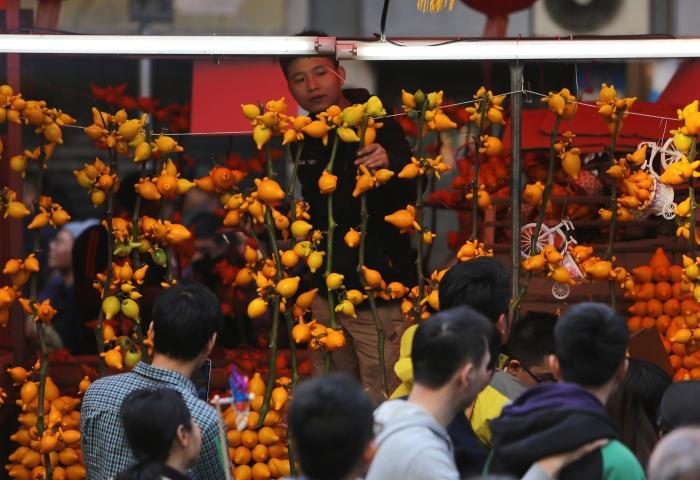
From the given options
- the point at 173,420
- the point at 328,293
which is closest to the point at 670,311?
the point at 328,293

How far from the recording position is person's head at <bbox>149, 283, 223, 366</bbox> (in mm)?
3570

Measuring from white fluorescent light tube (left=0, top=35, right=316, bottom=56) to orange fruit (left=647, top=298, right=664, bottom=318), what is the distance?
1.77m

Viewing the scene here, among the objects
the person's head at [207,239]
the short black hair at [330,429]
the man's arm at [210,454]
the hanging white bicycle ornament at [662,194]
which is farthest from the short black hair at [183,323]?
the person's head at [207,239]

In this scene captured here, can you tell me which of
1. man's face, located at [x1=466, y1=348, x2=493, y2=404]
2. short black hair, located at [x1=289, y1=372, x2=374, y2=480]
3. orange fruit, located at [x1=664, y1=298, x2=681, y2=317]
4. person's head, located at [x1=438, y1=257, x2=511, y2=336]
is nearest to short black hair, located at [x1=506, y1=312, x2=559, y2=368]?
person's head, located at [x1=438, y1=257, x2=511, y2=336]

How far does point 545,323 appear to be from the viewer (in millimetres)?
3721

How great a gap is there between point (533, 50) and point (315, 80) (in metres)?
0.90

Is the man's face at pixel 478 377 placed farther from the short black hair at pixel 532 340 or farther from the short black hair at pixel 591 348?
the short black hair at pixel 532 340

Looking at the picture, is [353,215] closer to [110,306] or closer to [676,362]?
[110,306]

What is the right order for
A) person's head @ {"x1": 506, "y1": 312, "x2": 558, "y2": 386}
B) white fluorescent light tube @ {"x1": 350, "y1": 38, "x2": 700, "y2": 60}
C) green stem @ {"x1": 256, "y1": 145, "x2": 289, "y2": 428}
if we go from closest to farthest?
person's head @ {"x1": 506, "y1": 312, "x2": 558, "y2": 386}
white fluorescent light tube @ {"x1": 350, "y1": 38, "x2": 700, "y2": 60}
green stem @ {"x1": 256, "y1": 145, "x2": 289, "y2": 428}

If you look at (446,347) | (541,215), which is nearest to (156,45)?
(541,215)

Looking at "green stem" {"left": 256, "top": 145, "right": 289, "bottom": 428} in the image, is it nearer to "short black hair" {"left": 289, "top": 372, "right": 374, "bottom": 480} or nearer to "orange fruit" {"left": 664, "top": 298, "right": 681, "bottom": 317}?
"orange fruit" {"left": 664, "top": 298, "right": 681, "bottom": 317}

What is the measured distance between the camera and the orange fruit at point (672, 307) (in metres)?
5.17

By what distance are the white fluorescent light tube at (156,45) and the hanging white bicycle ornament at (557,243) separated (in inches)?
43.5

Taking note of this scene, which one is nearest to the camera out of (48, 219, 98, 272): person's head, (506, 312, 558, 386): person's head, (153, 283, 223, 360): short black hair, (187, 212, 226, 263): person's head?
(153, 283, 223, 360): short black hair
